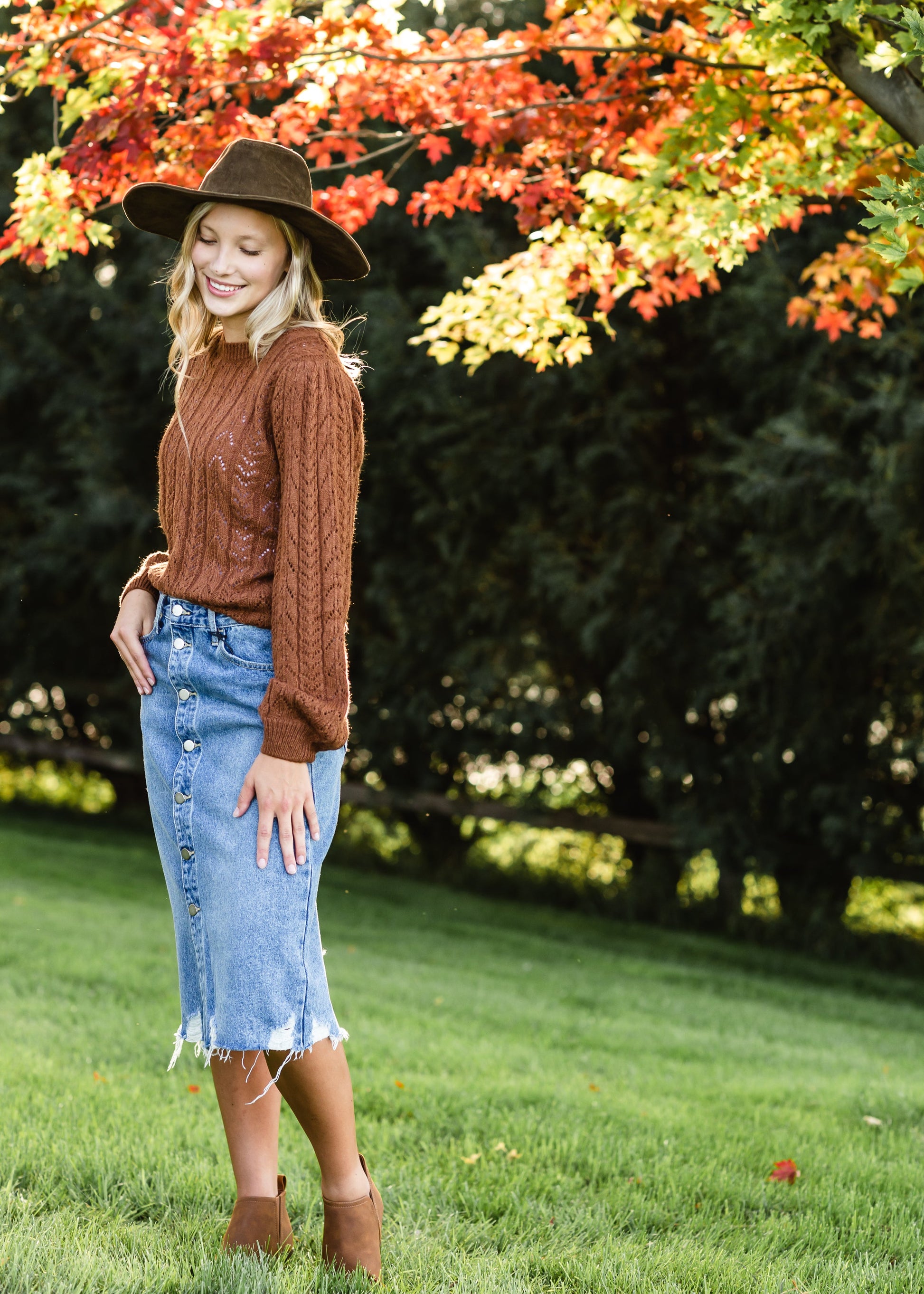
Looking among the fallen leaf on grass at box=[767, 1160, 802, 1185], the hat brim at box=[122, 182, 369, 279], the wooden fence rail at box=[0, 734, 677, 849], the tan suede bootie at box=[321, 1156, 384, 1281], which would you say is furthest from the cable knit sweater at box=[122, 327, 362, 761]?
the wooden fence rail at box=[0, 734, 677, 849]

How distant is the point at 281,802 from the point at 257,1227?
0.88 metres

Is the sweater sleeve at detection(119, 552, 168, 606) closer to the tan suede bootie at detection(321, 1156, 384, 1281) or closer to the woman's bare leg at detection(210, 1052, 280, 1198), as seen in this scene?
the woman's bare leg at detection(210, 1052, 280, 1198)

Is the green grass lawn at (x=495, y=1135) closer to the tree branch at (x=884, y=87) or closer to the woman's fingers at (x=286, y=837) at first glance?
the woman's fingers at (x=286, y=837)

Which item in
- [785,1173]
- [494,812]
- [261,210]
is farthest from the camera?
Result: [494,812]

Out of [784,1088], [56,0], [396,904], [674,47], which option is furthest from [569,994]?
[56,0]

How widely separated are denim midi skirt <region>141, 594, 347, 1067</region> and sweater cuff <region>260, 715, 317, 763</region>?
104 millimetres

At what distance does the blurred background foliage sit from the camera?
26.0ft

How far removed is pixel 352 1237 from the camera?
232 centimetres

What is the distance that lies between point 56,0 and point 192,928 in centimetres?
288

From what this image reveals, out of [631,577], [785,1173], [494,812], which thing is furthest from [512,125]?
[494,812]

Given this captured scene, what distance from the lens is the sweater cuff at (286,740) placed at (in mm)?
2055

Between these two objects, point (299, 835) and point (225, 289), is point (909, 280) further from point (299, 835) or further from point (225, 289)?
point (299, 835)

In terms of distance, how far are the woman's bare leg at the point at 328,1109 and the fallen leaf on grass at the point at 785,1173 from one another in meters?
1.33

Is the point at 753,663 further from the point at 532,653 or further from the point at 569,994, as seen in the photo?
the point at 569,994
